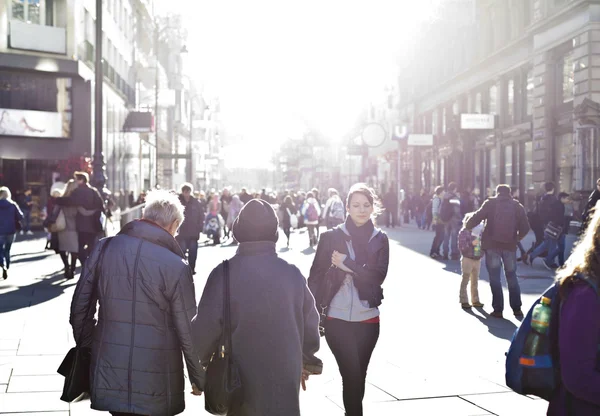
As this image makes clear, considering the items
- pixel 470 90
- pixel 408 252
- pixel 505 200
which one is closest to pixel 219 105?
pixel 470 90

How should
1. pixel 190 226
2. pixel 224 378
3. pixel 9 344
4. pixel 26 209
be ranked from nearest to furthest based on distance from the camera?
pixel 224 378
pixel 9 344
pixel 190 226
pixel 26 209

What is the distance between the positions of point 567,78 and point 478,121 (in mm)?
9260

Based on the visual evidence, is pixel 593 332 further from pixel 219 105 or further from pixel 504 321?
pixel 219 105

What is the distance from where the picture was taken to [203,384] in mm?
4598

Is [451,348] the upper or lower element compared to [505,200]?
lower

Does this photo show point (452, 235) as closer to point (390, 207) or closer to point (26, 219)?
point (390, 207)

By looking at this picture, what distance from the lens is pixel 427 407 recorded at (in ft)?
21.0

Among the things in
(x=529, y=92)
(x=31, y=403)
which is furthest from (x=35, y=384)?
(x=529, y=92)

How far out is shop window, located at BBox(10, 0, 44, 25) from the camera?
3434cm

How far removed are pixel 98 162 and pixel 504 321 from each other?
460 inches

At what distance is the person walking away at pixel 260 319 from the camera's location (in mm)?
4125

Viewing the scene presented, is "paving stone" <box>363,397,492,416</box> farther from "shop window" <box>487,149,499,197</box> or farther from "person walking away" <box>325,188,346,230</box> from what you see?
"shop window" <box>487,149,499,197</box>

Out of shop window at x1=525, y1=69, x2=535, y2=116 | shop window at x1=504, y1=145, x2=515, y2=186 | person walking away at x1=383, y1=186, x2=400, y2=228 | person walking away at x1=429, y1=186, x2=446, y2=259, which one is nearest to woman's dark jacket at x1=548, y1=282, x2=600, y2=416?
person walking away at x1=429, y1=186, x2=446, y2=259

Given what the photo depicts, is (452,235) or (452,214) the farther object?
(452,235)
